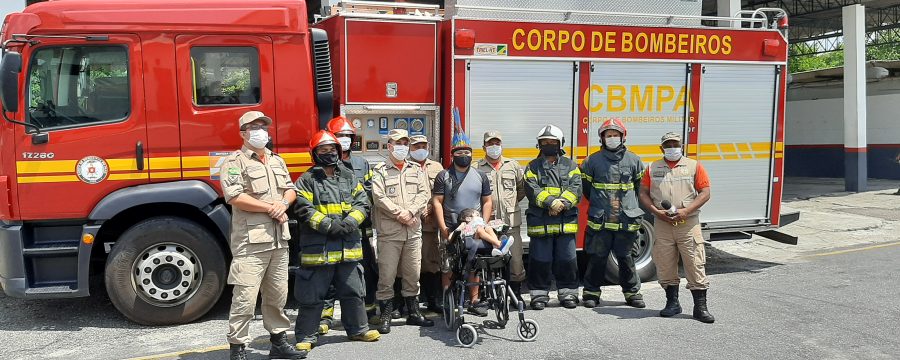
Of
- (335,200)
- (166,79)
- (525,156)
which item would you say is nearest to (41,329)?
(166,79)

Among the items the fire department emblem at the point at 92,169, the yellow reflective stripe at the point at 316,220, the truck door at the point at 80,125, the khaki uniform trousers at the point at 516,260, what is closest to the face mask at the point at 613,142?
the khaki uniform trousers at the point at 516,260

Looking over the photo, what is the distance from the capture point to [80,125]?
554cm

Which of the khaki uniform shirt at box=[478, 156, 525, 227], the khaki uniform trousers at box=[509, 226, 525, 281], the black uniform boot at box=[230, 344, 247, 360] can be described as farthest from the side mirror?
the khaki uniform trousers at box=[509, 226, 525, 281]

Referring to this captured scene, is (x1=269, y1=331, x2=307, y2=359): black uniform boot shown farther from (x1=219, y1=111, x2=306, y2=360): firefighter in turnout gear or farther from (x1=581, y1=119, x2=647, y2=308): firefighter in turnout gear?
(x1=581, y1=119, x2=647, y2=308): firefighter in turnout gear

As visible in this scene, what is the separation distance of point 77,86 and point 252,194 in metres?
1.94

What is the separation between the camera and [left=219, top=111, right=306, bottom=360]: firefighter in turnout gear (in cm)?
477

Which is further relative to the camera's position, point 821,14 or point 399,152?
point 821,14

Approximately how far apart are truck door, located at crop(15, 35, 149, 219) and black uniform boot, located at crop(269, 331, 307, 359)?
5.95ft

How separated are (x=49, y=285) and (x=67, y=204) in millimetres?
676

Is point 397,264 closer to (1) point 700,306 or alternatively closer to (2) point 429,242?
(2) point 429,242

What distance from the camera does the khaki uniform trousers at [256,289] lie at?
4762 millimetres

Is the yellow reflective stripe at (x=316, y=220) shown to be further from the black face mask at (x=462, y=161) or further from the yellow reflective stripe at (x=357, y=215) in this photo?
the black face mask at (x=462, y=161)

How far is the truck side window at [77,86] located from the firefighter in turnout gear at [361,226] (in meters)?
1.70

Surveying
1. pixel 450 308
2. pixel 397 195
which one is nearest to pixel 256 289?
pixel 397 195
